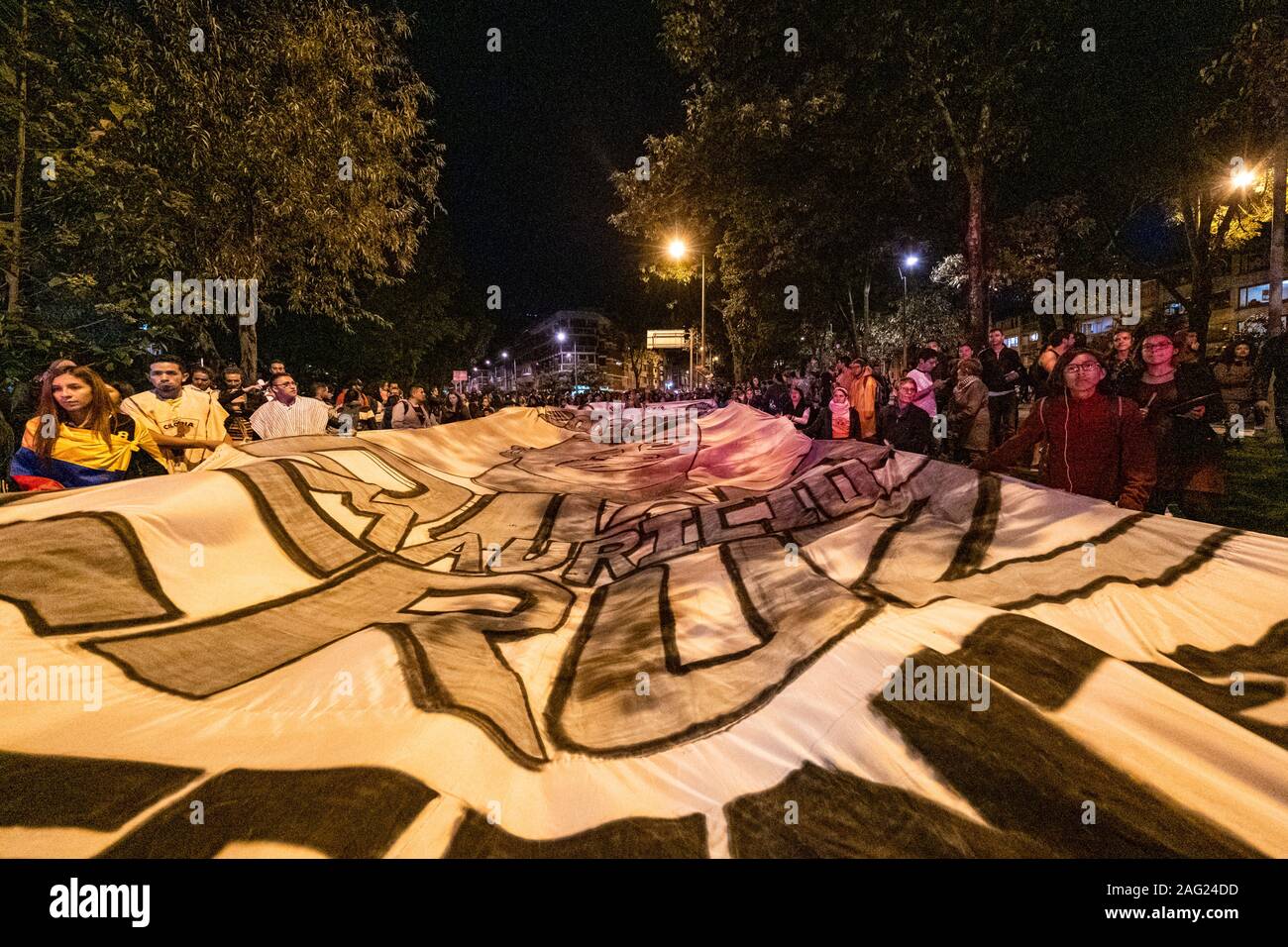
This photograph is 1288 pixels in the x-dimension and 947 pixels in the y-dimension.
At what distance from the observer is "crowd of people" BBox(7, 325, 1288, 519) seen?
430cm

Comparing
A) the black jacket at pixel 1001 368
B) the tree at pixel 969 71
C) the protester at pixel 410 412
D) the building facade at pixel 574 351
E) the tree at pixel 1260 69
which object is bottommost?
the protester at pixel 410 412

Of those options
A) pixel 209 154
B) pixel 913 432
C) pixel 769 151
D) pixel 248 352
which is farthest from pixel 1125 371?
pixel 248 352

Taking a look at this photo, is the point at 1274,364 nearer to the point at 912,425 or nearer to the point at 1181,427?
the point at 1181,427

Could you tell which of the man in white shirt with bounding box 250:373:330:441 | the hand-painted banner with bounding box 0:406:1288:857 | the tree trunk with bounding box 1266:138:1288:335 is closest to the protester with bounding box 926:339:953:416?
the hand-painted banner with bounding box 0:406:1288:857

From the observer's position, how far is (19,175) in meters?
6.10

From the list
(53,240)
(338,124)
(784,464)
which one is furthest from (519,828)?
(338,124)

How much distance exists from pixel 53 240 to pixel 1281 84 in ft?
55.4

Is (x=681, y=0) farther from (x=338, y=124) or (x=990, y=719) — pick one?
(x=990, y=719)

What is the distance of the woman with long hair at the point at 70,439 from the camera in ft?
13.8

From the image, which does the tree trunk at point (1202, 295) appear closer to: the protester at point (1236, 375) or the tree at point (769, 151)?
the tree at point (769, 151)

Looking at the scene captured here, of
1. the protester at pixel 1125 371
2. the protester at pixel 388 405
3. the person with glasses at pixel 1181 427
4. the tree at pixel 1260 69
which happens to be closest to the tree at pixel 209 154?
the protester at pixel 388 405

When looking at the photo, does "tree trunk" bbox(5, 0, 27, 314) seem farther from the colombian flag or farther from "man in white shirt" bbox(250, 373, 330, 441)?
the colombian flag

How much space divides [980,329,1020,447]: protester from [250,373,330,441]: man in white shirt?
10.1 meters

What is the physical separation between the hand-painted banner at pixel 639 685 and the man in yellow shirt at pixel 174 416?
2401mm
